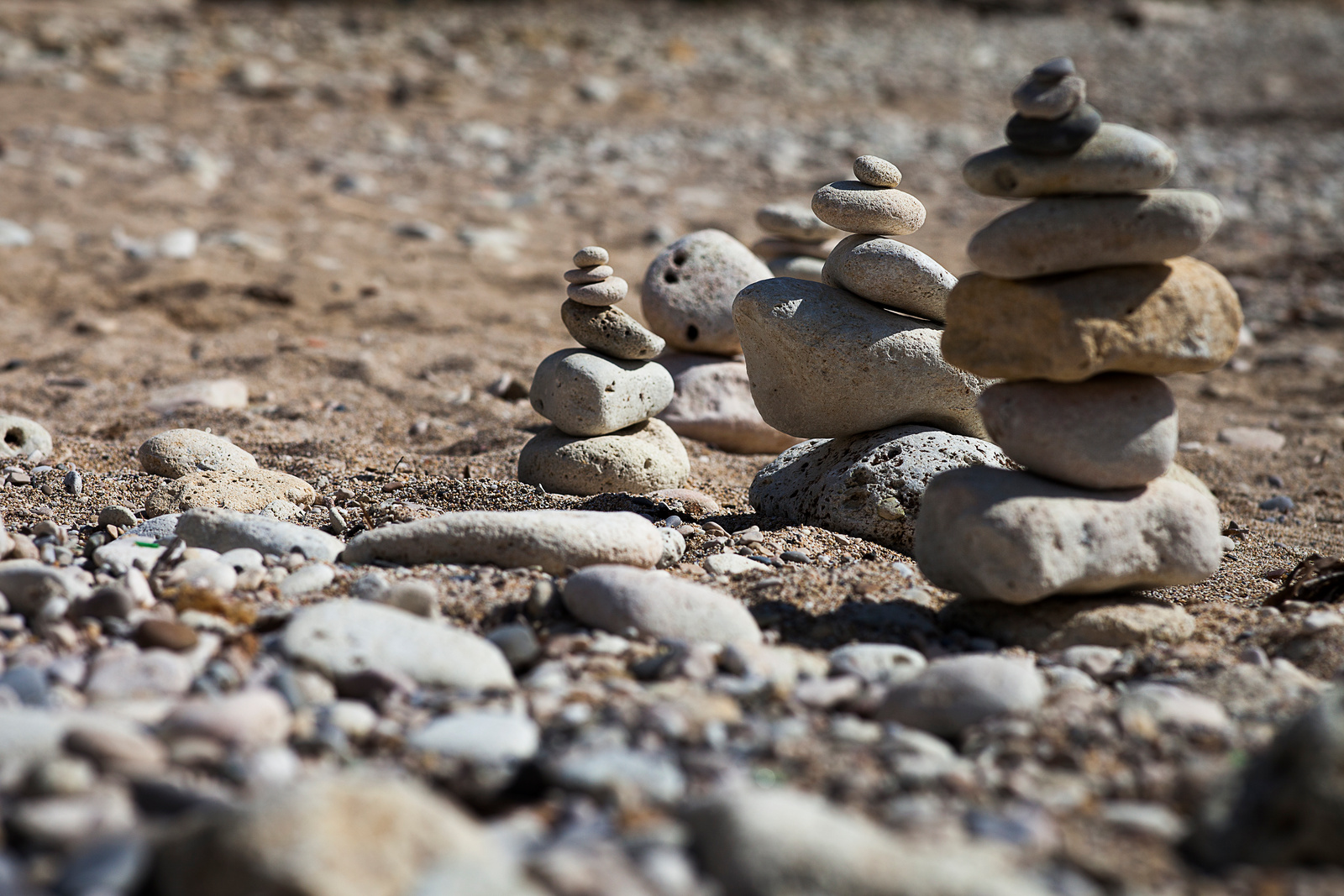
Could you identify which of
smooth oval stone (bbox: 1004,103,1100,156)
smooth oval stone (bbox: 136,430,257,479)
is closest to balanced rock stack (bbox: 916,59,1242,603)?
smooth oval stone (bbox: 1004,103,1100,156)

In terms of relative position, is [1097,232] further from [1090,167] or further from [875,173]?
[875,173]

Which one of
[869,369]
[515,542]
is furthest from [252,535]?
[869,369]

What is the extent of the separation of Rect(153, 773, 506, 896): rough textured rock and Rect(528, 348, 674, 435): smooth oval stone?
270 centimetres

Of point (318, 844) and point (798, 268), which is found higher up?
point (318, 844)

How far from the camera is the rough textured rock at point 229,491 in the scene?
13.6ft

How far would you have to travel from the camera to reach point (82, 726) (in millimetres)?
2131

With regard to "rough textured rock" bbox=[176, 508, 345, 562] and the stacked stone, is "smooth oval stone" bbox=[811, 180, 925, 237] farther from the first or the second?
"rough textured rock" bbox=[176, 508, 345, 562]

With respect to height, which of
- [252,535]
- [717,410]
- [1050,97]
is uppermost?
[1050,97]

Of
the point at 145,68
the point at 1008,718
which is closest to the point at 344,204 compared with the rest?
the point at 145,68

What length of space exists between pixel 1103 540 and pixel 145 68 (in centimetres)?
1155

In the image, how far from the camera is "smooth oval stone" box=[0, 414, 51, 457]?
4.71 metres

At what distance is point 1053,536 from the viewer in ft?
10.5

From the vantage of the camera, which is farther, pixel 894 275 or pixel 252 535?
pixel 894 275

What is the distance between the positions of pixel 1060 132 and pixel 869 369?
4.27ft
